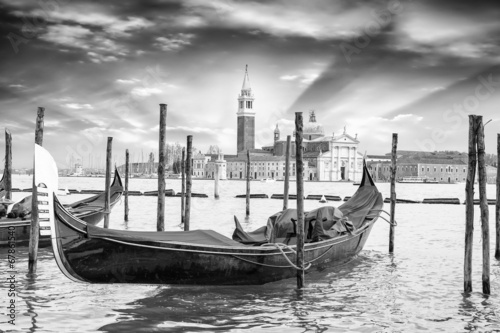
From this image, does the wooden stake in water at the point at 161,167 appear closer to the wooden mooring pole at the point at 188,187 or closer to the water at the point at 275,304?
the wooden mooring pole at the point at 188,187

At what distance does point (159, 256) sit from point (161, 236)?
0.41m

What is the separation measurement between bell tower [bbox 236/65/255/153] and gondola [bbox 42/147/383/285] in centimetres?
10071

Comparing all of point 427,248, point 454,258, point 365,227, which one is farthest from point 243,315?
point 427,248

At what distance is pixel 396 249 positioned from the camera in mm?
13031

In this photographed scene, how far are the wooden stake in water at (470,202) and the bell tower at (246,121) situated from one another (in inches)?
3972

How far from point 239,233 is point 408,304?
8.73 ft

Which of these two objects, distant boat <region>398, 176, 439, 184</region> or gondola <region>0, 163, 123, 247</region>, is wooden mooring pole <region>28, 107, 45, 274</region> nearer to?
gondola <region>0, 163, 123, 247</region>

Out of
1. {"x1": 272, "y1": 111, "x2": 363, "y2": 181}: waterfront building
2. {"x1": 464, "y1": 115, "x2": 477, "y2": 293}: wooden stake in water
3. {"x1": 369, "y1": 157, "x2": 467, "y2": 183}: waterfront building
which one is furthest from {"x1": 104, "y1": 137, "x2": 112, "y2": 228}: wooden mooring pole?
{"x1": 369, "y1": 157, "x2": 467, "y2": 183}: waterfront building

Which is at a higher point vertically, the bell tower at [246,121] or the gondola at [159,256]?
the bell tower at [246,121]

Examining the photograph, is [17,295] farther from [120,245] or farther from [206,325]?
[206,325]

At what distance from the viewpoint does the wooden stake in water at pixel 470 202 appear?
736 cm

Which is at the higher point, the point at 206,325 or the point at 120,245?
the point at 120,245

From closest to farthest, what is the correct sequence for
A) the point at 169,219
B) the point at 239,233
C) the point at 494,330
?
the point at 494,330 → the point at 239,233 → the point at 169,219

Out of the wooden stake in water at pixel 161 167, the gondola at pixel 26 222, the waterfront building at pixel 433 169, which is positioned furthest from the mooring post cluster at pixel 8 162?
the waterfront building at pixel 433 169
